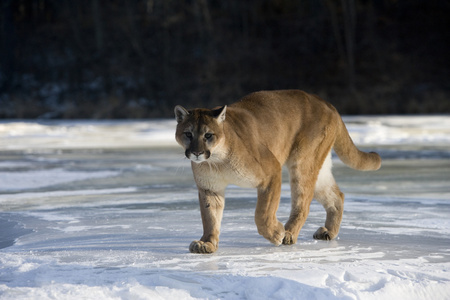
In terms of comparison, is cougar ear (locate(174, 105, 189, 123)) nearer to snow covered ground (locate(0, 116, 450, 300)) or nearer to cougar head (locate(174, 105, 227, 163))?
cougar head (locate(174, 105, 227, 163))

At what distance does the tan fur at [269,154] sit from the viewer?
466 centimetres

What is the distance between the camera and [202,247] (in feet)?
16.0

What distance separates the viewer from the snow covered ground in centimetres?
388

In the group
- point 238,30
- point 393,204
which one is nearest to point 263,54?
point 238,30

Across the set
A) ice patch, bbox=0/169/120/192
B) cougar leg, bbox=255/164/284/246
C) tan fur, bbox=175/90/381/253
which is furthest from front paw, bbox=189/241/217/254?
ice patch, bbox=0/169/120/192

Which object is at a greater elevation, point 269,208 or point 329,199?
point 269,208

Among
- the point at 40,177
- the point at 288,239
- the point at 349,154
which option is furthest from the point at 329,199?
the point at 40,177

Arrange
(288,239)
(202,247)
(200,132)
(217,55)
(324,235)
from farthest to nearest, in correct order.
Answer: (217,55) < (324,235) < (288,239) < (202,247) < (200,132)

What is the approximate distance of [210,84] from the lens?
3147 cm

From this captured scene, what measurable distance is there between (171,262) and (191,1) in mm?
31921

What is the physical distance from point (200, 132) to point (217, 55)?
94.5 ft

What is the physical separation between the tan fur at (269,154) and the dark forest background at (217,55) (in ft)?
71.9

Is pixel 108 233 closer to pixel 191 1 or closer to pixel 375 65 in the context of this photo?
pixel 375 65

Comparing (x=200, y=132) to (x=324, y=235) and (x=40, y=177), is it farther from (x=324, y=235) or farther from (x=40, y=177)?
(x=40, y=177)
